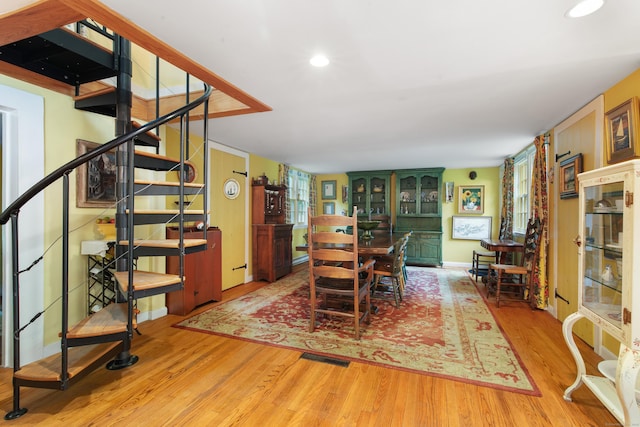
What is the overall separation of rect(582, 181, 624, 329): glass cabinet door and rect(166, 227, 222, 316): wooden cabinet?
11.7ft

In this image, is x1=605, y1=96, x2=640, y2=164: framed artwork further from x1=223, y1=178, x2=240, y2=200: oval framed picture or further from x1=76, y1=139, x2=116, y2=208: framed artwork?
x1=223, y1=178, x2=240, y2=200: oval framed picture

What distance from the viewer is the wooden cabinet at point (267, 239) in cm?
500

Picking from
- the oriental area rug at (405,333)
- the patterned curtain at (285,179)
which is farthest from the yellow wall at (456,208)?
the patterned curtain at (285,179)

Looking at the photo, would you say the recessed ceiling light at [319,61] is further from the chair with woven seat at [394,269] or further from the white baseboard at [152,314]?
the white baseboard at [152,314]

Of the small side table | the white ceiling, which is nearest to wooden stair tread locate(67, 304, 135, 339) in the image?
the small side table

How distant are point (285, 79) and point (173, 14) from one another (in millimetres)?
931

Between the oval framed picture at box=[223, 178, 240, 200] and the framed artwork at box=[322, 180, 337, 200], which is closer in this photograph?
the oval framed picture at box=[223, 178, 240, 200]

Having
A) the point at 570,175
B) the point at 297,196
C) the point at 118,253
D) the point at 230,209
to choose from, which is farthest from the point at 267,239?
the point at 570,175

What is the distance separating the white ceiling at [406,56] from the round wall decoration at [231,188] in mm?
1156

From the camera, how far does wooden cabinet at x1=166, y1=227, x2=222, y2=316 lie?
11.0ft

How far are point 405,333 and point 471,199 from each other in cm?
475

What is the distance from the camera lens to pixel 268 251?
5020 mm

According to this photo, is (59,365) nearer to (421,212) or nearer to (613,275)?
(613,275)

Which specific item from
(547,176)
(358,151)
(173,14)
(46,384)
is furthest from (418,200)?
(46,384)
